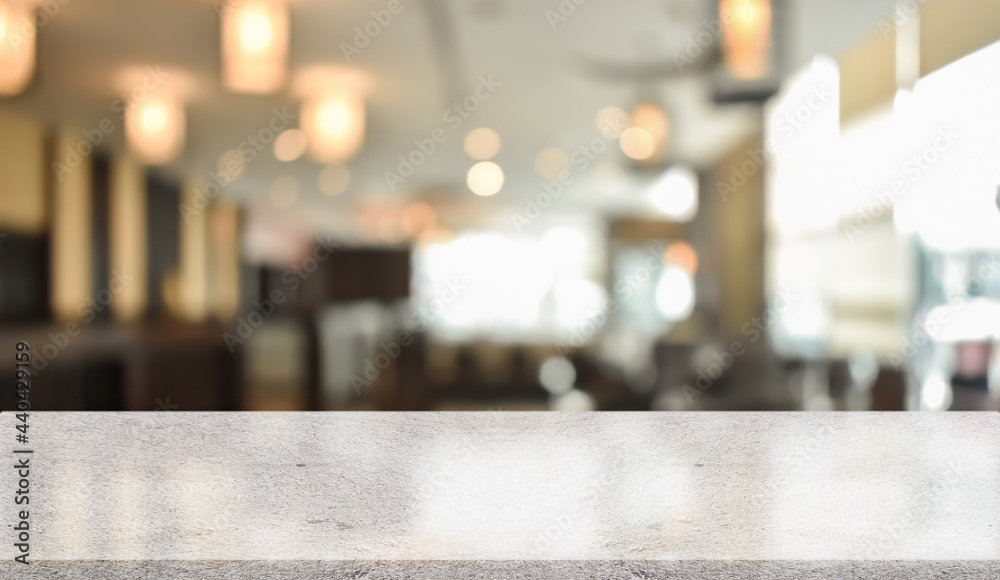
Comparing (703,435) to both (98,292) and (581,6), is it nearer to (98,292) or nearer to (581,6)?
(581,6)

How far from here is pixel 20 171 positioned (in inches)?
112

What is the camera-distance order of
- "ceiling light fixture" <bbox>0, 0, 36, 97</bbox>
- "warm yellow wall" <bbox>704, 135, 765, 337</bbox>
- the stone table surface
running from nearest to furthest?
the stone table surface
"ceiling light fixture" <bbox>0, 0, 36, 97</bbox>
"warm yellow wall" <bbox>704, 135, 765, 337</bbox>

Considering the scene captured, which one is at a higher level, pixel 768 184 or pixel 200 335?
pixel 768 184

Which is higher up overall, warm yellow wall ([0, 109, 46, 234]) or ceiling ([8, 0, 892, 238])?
ceiling ([8, 0, 892, 238])

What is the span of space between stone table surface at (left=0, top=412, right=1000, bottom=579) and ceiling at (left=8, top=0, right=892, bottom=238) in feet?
3.31

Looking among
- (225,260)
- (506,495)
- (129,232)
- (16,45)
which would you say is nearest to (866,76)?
(506,495)

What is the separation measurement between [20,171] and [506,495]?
8.31 feet

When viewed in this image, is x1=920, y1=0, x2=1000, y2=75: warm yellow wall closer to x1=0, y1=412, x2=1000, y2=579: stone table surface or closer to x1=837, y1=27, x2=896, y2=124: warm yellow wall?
x1=837, y1=27, x2=896, y2=124: warm yellow wall

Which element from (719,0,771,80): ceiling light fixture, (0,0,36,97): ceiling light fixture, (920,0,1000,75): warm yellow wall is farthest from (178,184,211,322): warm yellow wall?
(920,0,1000,75): warm yellow wall

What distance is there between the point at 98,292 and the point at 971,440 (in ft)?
11.6

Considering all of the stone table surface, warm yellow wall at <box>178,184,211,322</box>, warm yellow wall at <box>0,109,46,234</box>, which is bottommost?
the stone table surface

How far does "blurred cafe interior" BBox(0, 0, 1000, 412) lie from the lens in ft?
9.34

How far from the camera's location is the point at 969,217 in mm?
2945

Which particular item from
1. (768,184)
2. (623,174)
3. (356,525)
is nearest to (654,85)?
(623,174)
